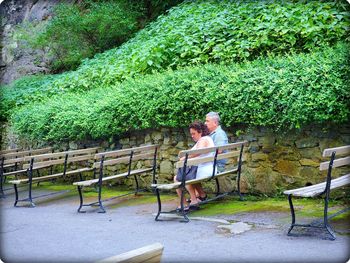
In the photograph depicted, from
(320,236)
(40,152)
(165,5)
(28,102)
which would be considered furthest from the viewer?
(165,5)

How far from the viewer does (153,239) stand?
207 inches

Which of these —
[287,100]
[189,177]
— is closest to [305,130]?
[287,100]

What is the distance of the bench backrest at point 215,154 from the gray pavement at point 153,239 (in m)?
0.81

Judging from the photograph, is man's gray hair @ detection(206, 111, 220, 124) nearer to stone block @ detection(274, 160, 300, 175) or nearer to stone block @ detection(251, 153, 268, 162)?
stone block @ detection(251, 153, 268, 162)

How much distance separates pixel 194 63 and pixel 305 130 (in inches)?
169

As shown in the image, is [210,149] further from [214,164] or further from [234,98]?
[234,98]

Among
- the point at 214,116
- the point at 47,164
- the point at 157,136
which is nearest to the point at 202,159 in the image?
the point at 214,116

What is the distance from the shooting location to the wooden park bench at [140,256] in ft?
6.36

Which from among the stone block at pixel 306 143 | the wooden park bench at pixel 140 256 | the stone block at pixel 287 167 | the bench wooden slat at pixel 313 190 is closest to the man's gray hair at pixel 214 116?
the stone block at pixel 287 167

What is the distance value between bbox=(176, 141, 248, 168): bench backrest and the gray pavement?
81 centimetres

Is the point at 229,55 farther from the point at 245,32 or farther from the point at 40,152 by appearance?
the point at 40,152

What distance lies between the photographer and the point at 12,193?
980 cm

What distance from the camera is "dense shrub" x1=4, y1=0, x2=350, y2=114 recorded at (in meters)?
9.18

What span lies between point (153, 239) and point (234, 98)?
2.81 metres
